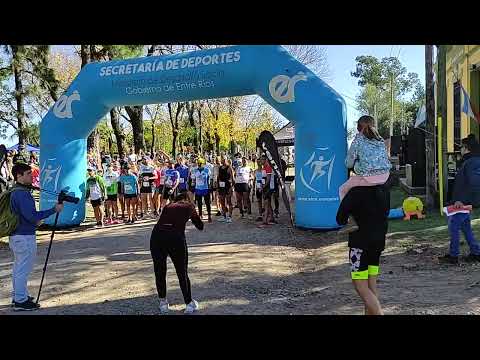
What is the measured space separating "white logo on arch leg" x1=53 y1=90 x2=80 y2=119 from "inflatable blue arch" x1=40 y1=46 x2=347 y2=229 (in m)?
0.03

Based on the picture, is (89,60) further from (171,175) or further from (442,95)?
(442,95)

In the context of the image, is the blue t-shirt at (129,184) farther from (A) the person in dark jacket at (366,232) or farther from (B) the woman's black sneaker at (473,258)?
(A) the person in dark jacket at (366,232)

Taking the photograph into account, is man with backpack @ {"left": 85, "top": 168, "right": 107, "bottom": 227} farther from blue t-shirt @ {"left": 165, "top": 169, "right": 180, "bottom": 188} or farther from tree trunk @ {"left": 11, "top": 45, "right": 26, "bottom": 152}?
tree trunk @ {"left": 11, "top": 45, "right": 26, "bottom": 152}

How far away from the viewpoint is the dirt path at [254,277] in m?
6.09

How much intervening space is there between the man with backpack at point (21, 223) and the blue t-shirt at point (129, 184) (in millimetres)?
7788

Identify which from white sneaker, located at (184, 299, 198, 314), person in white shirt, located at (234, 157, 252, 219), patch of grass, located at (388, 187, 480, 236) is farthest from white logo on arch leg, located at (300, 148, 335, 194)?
white sneaker, located at (184, 299, 198, 314)

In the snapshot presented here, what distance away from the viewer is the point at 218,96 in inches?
467

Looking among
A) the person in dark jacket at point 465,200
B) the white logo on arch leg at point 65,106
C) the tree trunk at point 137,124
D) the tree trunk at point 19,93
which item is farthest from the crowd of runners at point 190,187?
the tree trunk at point 19,93

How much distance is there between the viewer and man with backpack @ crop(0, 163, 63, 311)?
6016 mm

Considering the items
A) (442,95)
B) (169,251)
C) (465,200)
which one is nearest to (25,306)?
(169,251)

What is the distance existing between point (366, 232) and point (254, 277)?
3.13 meters

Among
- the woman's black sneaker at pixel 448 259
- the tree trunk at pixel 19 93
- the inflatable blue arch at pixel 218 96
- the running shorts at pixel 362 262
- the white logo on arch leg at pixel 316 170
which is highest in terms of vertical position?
the tree trunk at pixel 19 93
